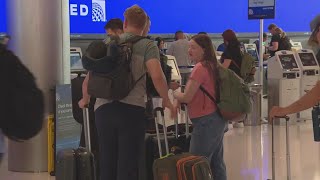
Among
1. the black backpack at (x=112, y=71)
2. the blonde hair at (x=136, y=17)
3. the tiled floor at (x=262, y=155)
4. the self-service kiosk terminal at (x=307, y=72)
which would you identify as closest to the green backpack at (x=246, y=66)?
the tiled floor at (x=262, y=155)

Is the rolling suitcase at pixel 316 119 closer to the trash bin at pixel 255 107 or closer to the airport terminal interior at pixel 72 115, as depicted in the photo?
the airport terminal interior at pixel 72 115

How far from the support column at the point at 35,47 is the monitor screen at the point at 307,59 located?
535 cm

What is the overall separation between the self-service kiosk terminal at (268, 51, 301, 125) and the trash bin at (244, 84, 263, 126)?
0.92 ft

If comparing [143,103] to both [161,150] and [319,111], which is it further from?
[319,111]

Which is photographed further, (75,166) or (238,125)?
(238,125)

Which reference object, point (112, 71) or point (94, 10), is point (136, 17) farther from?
point (94, 10)

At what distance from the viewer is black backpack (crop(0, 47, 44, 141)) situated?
201 cm

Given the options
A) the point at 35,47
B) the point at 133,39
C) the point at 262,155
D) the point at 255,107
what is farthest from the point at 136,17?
the point at 255,107

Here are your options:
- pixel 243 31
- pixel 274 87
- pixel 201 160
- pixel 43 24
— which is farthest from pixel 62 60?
pixel 243 31

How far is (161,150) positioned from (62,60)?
2.74m

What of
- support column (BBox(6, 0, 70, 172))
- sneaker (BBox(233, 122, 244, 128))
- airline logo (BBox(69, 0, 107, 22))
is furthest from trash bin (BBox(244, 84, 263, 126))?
airline logo (BBox(69, 0, 107, 22))

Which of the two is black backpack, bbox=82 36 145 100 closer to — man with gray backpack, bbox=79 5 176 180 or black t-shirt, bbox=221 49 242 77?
man with gray backpack, bbox=79 5 176 180

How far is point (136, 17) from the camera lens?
412 cm

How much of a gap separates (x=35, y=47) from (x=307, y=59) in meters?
5.71
